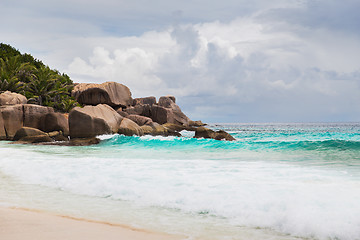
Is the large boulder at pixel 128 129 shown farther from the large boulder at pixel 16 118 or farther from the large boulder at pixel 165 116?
the large boulder at pixel 165 116

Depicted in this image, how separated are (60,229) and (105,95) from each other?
3806cm

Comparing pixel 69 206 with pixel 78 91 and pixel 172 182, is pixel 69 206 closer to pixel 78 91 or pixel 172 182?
pixel 172 182

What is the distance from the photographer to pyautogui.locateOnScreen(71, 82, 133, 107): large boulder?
40.7 meters

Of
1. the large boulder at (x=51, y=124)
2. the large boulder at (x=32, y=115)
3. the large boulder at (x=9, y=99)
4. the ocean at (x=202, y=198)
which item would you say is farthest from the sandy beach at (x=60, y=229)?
the large boulder at (x=9, y=99)

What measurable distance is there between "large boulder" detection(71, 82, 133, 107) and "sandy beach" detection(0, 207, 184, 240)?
37.4m

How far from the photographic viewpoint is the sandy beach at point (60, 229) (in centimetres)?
336

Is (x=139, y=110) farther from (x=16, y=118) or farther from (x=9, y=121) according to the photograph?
(x=9, y=121)

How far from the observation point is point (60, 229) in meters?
3.60

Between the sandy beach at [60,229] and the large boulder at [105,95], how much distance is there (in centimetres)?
3741

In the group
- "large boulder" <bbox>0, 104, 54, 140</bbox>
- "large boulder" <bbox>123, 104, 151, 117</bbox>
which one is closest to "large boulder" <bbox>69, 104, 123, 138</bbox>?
"large boulder" <bbox>0, 104, 54, 140</bbox>

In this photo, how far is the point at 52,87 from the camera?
3734 centimetres

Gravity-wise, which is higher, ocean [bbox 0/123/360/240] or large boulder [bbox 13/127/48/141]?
large boulder [bbox 13/127/48/141]

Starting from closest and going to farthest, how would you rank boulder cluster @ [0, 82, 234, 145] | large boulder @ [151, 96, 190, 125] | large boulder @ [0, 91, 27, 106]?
boulder cluster @ [0, 82, 234, 145] → large boulder @ [0, 91, 27, 106] → large boulder @ [151, 96, 190, 125]

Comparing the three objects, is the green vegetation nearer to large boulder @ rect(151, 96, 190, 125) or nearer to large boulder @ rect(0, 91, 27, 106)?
large boulder @ rect(0, 91, 27, 106)
